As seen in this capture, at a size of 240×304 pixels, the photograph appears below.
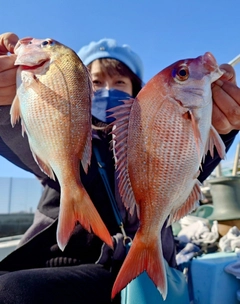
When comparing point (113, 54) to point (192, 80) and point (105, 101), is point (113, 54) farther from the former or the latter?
point (192, 80)

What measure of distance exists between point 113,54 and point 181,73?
1.12 m

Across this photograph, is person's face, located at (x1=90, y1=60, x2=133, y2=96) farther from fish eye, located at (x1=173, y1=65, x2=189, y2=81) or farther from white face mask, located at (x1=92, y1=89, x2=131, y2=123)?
fish eye, located at (x1=173, y1=65, x2=189, y2=81)

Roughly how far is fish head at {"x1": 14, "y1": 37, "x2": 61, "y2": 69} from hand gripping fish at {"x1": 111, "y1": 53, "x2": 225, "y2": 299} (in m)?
0.36

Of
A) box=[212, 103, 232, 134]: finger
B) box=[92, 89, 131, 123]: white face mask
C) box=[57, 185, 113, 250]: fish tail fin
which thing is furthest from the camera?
box=[92, 89, 131, 123]: white face mask

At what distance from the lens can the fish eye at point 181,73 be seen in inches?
49.3

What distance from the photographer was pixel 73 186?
1094mm

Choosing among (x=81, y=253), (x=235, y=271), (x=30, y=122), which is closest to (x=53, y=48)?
(x=30, y=122)

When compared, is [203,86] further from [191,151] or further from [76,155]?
[76,155]

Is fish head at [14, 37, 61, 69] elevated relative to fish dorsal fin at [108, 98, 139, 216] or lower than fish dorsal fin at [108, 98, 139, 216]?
elevated

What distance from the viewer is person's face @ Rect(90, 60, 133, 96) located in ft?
7.23

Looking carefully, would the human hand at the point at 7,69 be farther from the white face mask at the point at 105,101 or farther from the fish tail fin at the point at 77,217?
the white face mask at the point at 105,101

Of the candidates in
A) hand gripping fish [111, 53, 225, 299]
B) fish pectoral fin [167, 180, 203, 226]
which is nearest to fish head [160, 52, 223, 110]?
hand gripping fish [111, 53, 225, 299]

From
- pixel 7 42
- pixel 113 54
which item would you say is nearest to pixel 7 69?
pixel 7 42

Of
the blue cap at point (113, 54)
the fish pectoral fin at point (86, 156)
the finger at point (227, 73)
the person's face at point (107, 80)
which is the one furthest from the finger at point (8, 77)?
the blue cap at point (113, 54)
